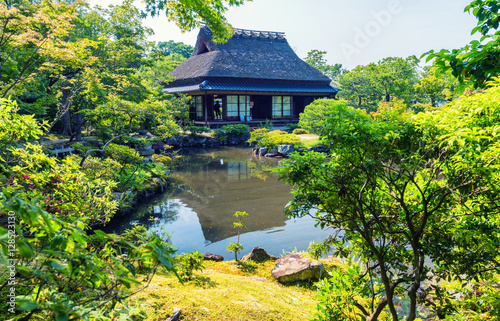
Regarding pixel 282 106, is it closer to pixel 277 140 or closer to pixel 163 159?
pixel 277 140

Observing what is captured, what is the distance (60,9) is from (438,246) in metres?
8.82

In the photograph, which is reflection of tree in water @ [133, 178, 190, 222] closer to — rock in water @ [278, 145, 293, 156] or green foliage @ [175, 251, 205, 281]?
green foliage @ [175, 251, 205, 281]

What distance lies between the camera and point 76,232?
3.63 ft

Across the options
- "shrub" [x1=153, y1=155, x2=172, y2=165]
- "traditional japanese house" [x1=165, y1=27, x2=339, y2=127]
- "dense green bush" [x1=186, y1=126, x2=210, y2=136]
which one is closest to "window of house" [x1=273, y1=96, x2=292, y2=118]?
"traditional japanese house" [x1=165, y1=27, x2=339, y2=127]

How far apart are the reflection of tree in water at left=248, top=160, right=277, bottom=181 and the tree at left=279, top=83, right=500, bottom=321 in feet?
29.7

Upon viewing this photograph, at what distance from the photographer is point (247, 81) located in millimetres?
23875

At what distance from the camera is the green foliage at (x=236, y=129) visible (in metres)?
20.7

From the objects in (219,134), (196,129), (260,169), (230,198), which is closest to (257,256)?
(230,198)

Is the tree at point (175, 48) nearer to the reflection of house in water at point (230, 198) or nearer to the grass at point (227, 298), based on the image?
the reflection of house in water at point (230, 198)

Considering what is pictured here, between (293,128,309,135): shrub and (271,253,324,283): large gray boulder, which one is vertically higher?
(293,128,309,135): shrub

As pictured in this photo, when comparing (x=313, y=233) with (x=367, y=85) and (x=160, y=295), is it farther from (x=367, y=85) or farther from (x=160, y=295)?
(x=367, y=85)

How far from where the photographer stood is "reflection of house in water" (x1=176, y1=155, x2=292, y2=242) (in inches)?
297

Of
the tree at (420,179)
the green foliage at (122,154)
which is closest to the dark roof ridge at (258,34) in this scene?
the green foliage at (122,154)

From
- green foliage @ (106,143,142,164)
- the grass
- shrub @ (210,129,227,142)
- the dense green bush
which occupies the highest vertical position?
the dense green bush
